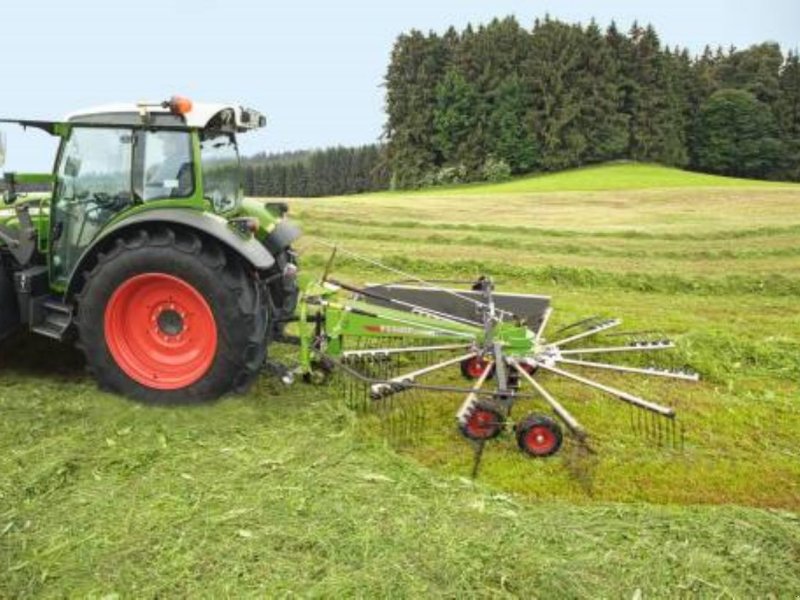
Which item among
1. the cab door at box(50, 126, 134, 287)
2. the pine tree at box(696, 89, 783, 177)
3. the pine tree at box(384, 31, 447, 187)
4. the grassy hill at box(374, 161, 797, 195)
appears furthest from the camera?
the pine tree at box(384, 31, 447, 187)

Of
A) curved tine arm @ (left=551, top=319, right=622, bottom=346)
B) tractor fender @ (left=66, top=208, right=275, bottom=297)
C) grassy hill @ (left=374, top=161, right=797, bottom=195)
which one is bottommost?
curved tine arm @ (left=551, top=319, right=622, bottom=346)

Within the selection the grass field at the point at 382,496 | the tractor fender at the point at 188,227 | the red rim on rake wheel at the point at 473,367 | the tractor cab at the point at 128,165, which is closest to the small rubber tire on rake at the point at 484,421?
the grass field at the point at 382,496

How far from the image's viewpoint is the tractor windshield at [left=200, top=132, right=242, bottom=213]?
19.7 ft

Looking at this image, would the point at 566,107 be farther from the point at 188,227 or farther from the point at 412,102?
the point at 188,227

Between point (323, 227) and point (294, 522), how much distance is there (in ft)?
47.1

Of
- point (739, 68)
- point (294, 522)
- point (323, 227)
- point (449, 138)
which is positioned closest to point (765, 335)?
point (294, 522)

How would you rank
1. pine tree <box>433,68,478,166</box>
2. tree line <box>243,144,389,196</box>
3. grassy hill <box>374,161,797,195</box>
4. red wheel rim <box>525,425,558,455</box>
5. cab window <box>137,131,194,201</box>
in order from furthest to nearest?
1. tree line <box>243,144,389,196</box>
2. pine tree <box>433,68,478,166</box>
3. grassy hill <box>374,161,797,195</box>
4. cab window <box>137,131,194,201</box>
5. red wheel rim <box>525,425,558,455</box>

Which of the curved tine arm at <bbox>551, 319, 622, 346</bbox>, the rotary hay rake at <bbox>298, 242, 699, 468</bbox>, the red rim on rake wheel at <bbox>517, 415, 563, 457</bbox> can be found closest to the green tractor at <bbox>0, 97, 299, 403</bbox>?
the rotary hay rake at <bbox>298, 242, 699, 468</bbox>

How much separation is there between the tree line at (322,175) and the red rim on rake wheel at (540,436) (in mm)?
76775

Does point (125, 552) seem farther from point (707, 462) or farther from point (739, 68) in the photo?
point (739, 68)

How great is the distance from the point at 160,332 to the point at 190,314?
12.1 inches

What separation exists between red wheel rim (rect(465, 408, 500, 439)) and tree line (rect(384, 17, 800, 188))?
50.6m

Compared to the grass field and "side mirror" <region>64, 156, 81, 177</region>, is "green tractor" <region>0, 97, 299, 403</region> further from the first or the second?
the grass field

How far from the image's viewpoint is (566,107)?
54.9 metres
